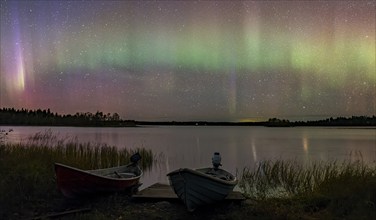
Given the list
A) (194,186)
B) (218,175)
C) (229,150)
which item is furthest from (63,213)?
(229,150)

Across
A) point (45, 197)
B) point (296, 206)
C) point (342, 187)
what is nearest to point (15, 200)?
point (45, 197)

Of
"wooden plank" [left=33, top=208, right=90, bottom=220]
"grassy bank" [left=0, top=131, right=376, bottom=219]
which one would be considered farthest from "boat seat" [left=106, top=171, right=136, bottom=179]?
"wooden plank" [left=33, top=208, right=90, bottom=220]

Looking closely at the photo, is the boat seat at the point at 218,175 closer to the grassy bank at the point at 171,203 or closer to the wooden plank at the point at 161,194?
the wooden plank at the point at 161,194

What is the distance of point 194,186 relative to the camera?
9.77 metres

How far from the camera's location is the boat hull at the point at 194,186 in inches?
381

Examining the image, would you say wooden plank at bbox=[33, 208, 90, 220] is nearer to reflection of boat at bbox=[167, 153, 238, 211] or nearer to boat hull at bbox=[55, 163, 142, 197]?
boat hull at bbox=[55, 163, 142, 197]

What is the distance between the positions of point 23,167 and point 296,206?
9.29 m

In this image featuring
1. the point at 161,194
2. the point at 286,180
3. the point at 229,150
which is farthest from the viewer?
the point at 229,150

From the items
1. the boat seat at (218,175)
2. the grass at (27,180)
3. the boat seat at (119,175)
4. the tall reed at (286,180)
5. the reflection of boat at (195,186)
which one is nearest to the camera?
the reflection of boat at (195,186)

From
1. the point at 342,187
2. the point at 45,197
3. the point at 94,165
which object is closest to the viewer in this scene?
the point at 342,187

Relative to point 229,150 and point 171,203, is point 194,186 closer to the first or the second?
point 171,203

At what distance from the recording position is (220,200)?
34.7 feet

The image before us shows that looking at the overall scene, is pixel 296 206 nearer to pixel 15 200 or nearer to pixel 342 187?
pixel 342 187

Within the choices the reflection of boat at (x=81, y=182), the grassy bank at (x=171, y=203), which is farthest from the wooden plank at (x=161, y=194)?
the reflection of boat at (x=81, y=182)
